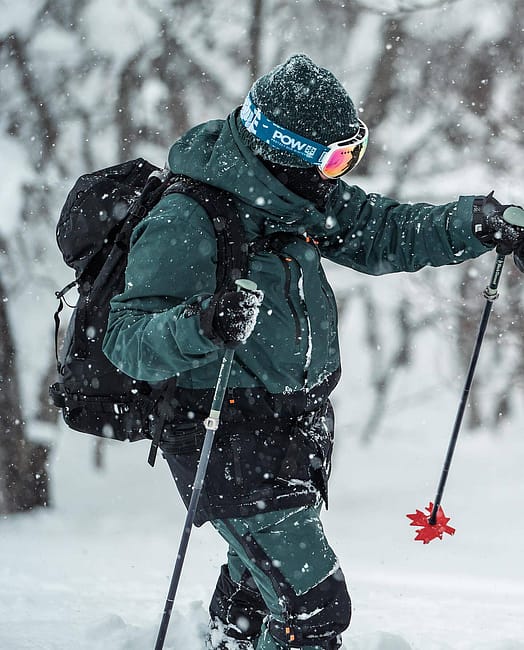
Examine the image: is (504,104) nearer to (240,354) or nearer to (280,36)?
(280,36)

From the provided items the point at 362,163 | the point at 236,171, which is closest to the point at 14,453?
the point at 362,163

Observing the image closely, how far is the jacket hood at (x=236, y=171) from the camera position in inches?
92.7

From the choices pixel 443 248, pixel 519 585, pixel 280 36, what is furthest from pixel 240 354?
pixel 280 36

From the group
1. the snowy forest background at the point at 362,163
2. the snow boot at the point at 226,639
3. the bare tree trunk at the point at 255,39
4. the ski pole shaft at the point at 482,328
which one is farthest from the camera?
the bare tree trunk at the point at 255,39

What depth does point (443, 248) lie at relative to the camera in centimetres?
275

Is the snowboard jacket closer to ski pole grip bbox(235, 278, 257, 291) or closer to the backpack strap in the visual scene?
the backpack strap

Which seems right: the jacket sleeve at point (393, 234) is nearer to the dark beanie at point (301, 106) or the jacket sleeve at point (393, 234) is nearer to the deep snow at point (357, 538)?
the dark beanie at point (301, 106)

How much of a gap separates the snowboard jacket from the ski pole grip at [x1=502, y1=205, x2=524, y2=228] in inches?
5.1

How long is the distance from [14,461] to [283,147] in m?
4.73

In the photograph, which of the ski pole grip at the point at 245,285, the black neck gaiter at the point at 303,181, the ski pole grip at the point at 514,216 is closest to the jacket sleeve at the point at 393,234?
the ski pole grip at the point at 514,216

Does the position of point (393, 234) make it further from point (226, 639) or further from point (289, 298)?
point (226, 639)

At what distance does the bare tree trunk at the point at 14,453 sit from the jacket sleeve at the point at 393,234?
4.03 meters

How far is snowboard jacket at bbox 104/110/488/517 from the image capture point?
2211mm

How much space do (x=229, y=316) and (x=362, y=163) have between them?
5.84m
